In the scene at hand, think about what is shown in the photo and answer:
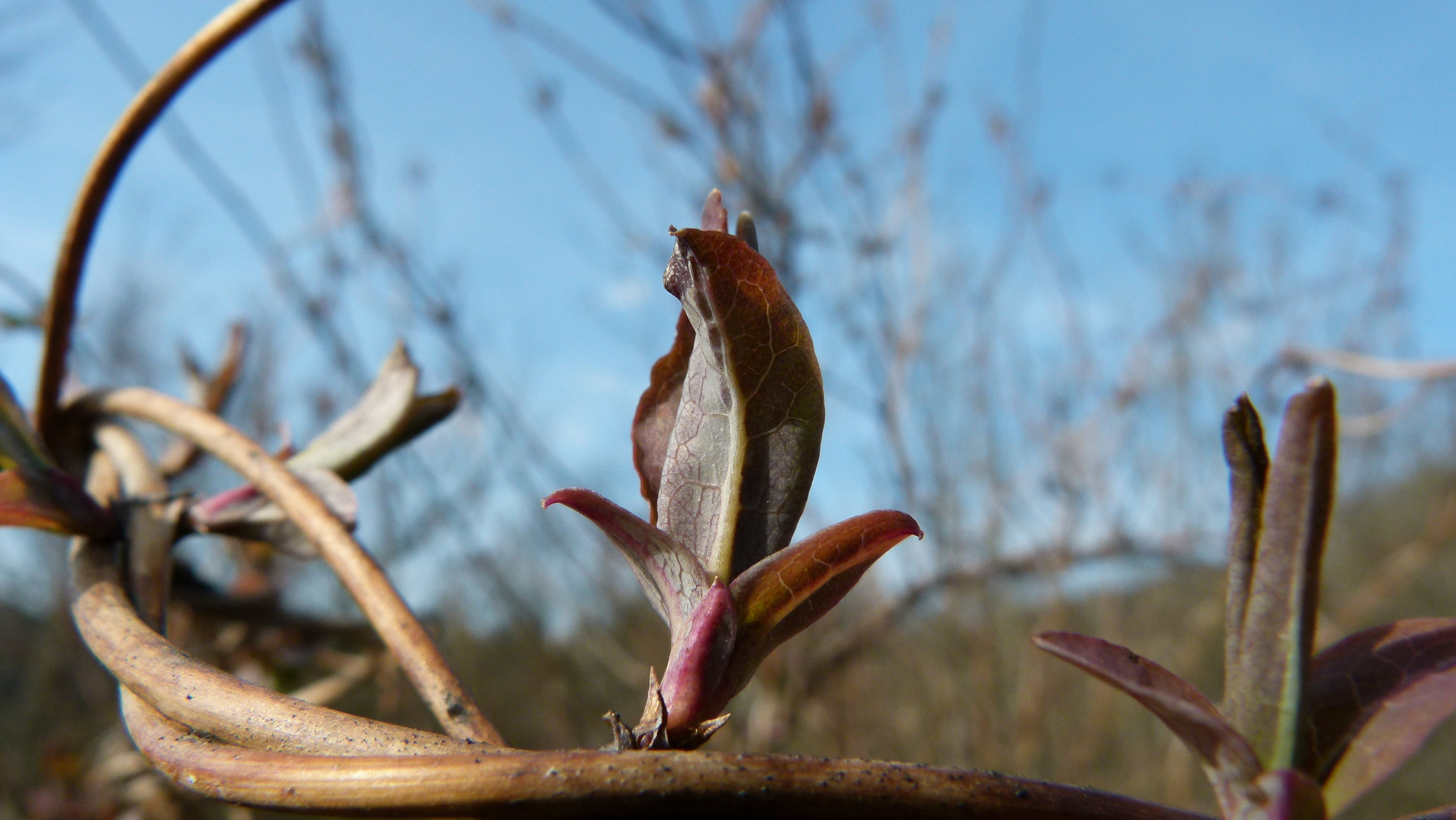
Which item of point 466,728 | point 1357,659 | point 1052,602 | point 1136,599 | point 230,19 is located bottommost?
point 466,728

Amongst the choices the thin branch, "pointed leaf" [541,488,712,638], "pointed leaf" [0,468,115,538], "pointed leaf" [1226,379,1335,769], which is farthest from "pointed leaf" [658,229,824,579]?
the thin branch

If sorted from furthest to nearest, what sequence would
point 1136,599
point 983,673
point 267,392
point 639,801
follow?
point 267,392 < point 1136,599 < point 983,673 < point 639,801

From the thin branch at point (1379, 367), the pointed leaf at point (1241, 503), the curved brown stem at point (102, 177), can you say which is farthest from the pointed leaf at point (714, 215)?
the thin branch at point (1379, 367)

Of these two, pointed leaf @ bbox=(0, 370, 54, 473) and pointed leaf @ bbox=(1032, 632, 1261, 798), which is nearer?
pointed leaf @ bbox=(1032, 632, 1261, 798)

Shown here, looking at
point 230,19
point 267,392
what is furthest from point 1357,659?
point 267,392

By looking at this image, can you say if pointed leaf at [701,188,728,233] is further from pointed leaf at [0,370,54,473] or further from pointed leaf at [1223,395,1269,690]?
pointed leaf at [0,370,54,473]

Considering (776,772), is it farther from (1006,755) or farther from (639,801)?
(1006,755)
